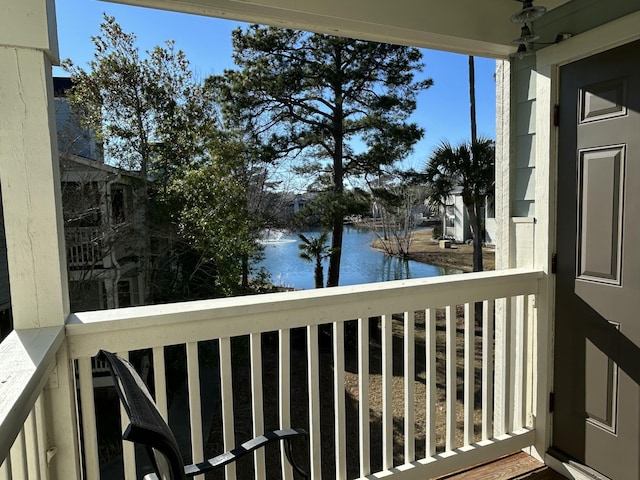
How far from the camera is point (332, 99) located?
689cm

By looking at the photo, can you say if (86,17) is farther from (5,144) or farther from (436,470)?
(436,470)

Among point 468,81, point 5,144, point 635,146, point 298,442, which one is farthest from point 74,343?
point 468,81

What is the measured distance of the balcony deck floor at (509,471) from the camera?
6.44 feet

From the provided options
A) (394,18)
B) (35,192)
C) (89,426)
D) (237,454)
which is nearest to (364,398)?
(237,454)

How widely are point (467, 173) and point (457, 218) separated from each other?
864 millimetres

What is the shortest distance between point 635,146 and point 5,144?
2.39m

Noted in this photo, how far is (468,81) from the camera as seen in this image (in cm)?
606

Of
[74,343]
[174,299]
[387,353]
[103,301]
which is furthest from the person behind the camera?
[174,299]

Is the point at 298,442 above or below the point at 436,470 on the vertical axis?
below

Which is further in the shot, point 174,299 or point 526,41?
point 174,299

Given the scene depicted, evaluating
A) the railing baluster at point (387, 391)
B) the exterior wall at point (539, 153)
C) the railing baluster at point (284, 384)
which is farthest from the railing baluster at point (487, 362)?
the railing baluster at point (284, 384)

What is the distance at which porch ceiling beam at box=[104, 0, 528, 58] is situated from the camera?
5.22 feet

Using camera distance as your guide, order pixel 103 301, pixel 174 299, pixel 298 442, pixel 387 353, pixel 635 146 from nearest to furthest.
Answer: pixel 635 146
pixel 387 353
pixel 298 442
pixel 103 301
pixel 174 299

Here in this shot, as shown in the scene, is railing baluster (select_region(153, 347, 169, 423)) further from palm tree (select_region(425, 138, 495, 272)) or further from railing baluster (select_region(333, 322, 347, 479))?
palm tree (select_region(425, 138, 495, 272))
